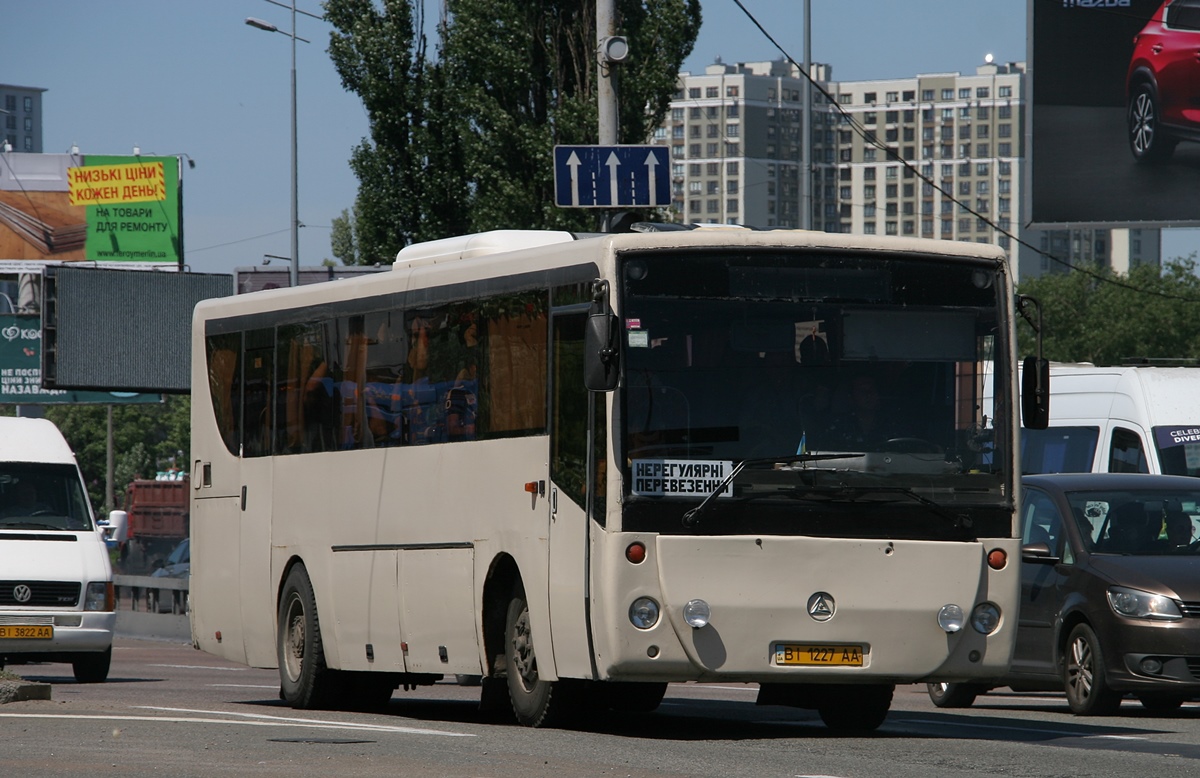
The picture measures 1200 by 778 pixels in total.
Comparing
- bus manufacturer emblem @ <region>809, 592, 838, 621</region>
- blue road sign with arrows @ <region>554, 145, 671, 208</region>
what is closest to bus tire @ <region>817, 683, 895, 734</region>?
bus manufacturer emblem @ <region>809, 592, 838, 621</region>

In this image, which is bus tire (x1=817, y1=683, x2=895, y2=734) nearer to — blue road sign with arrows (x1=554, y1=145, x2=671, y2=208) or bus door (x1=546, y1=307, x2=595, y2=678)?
bus door (x1=546, y1=307, x2=595, y2=678)

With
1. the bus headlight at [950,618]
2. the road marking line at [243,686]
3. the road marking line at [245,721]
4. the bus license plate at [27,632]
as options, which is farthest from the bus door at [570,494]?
the bus license plate at [27,632]

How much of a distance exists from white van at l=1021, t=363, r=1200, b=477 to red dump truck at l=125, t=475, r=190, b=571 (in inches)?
1719

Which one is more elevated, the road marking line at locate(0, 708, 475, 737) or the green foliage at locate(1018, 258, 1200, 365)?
the green foliage at locate(1018, 258, 1200, 365)

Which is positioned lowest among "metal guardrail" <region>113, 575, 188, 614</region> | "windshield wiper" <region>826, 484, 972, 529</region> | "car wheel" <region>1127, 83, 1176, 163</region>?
"metal guardrail" <region>113, 575, 188, 614</region>

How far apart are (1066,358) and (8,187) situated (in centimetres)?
5286

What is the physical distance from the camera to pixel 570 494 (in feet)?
37.3

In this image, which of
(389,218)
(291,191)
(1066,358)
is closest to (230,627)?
(389,218)

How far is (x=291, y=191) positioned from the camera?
49.8 metres

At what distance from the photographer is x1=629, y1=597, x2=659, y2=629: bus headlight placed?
1091 cm

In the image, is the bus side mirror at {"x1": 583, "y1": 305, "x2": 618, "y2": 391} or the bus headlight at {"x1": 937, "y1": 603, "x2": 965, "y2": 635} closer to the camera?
the bus side mirror at {"x1": 583, "y1": 305, "x2": 618, "y2": 391}

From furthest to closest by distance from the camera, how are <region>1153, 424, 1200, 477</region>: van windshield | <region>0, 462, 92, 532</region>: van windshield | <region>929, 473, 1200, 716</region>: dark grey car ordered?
<region>1153, 424, 1200, 477</region>: van windshield
<region>0, 462, 92, 532</region>: van windshield
<region>929, 473, 1200, 716</region>: dark grey car

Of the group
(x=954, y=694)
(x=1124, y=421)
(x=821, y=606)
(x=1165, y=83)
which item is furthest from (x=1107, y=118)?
(x=821, y=606)

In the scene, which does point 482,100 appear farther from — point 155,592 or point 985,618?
point 985,618
